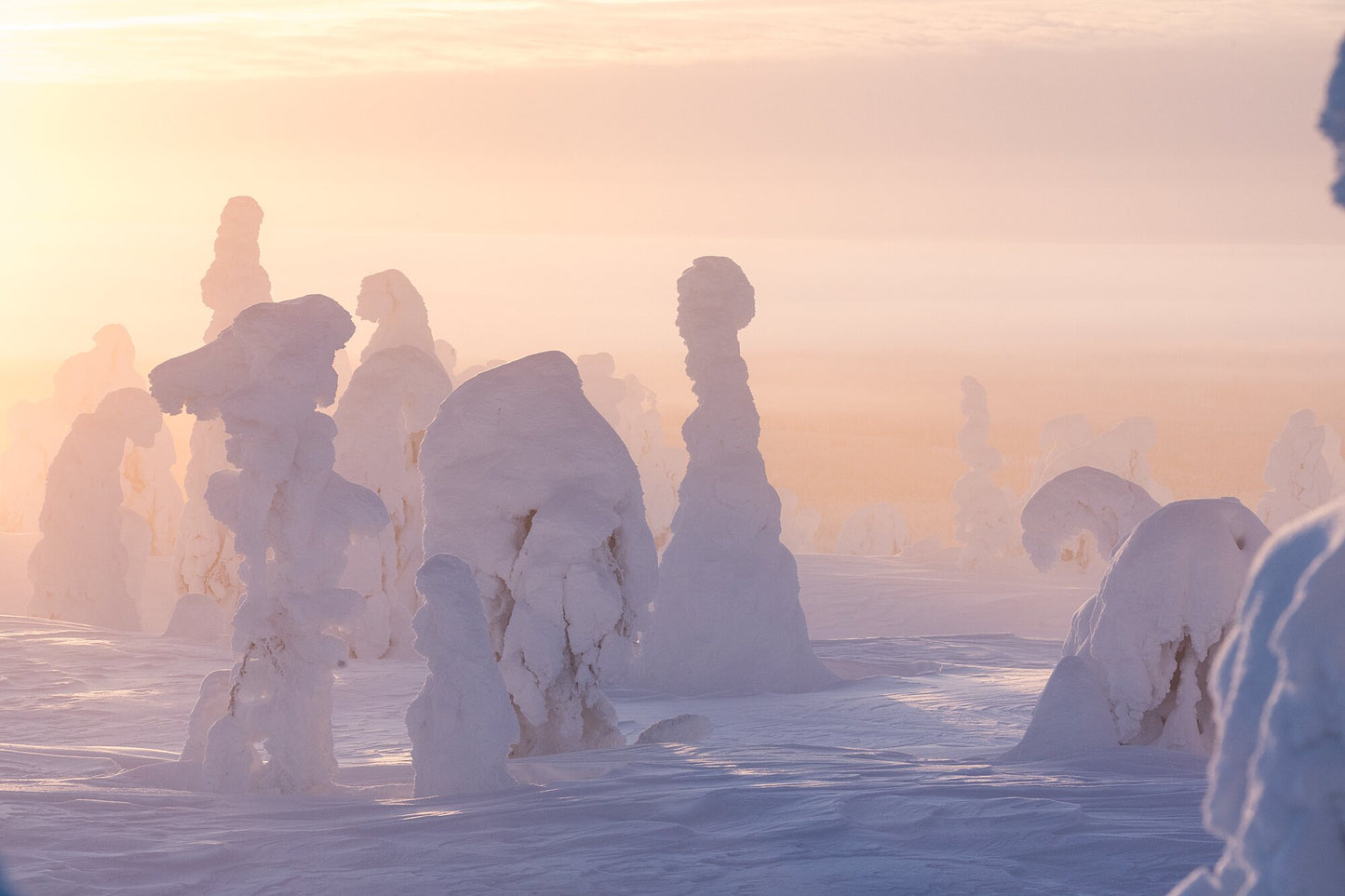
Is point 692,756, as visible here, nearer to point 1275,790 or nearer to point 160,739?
point 160,739

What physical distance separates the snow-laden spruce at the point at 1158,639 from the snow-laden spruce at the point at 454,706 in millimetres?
4861

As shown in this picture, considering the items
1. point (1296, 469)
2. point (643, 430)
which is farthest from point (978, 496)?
point (643, 430)

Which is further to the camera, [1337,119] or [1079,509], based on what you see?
[1079,509]

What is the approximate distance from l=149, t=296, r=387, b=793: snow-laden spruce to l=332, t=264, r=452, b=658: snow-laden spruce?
547 inches

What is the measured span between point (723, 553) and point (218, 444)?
652 inches

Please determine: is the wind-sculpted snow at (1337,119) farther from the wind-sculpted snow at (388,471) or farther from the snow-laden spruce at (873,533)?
the snow-laden spruce at (873,533)

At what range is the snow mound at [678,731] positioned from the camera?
49.4 ft

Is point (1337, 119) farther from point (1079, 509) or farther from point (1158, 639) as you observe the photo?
point (1079, 509)

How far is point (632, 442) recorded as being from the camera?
5288 cm

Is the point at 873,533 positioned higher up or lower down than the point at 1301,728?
higher up

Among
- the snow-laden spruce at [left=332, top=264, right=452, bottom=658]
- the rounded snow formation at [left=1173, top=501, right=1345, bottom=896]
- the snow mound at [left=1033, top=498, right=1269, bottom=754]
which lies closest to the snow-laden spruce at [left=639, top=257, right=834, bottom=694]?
the snow-laden spruce at [left=332, top=264, right=452, bottom=658]

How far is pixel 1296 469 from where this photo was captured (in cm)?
4109

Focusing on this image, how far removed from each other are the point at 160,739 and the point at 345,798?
6.58m

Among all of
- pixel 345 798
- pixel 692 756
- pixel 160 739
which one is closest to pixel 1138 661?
pixel 692 756
